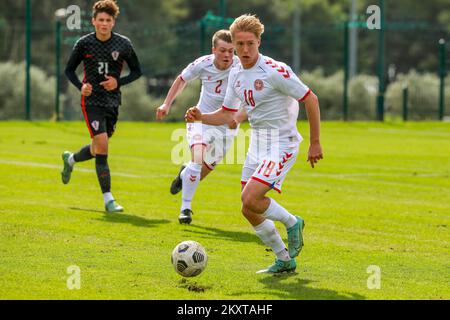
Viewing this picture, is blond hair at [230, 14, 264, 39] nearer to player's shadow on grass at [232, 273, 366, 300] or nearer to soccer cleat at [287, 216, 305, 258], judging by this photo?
soccer cleat at [287, 216, 305, 258]

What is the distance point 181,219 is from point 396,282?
12.0ft

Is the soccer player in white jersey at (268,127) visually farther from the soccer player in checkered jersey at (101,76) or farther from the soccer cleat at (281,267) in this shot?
the soccer player in checkered jersey at (101,76)

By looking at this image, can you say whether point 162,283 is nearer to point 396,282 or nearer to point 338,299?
point 338,299

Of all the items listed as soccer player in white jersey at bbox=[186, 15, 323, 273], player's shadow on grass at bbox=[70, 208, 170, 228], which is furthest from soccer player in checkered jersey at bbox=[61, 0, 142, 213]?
soccer player in white jersey at bbox=[186, 15, 323, 273]

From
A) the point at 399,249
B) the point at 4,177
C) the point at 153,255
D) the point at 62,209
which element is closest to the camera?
the point at 153,255

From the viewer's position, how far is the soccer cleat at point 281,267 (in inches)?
314

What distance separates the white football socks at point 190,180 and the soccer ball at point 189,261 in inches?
133

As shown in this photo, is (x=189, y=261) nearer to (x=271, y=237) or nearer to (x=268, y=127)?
(x=271, y=237)

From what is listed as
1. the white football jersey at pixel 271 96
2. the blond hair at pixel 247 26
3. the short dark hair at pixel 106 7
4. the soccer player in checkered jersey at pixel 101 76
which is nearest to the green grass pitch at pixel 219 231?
the soccer player in checkered jersey at pixel 101 76

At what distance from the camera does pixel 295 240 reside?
816cm

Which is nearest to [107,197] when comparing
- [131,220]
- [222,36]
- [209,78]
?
[131,220]

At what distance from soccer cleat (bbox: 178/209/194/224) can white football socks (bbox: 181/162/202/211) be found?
16cm

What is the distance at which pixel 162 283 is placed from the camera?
7.39 metres
